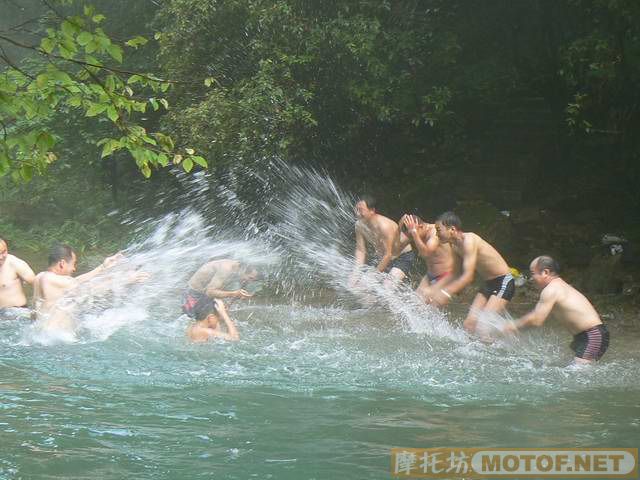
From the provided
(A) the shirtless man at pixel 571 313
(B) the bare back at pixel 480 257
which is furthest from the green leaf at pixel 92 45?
(B) the bare back at pixel 480 257

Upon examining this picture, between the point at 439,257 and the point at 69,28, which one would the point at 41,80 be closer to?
the point at 69,28

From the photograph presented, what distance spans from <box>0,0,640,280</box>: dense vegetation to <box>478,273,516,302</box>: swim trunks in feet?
11.9

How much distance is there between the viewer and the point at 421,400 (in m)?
6.84

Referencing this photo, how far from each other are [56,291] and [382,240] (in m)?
4.11

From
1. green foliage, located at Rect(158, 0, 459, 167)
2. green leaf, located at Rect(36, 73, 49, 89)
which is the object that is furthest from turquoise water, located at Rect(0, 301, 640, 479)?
green foliage, located at Rect(158, 0, 459, 167)

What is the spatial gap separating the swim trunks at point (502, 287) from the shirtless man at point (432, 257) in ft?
1.73

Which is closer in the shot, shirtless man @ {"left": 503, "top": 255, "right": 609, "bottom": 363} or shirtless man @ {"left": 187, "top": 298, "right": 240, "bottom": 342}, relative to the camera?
shirtless man @ {"left": 503, "top": 255, "right": 609, "bottom": 363}

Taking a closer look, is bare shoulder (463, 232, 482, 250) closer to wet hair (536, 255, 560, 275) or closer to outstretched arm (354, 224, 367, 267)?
wet hair (536, 255, 560, 275)

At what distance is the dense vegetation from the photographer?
11.6 metres

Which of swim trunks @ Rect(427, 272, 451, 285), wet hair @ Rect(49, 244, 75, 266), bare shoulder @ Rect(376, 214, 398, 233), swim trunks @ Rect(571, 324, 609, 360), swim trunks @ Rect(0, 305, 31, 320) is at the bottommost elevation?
swim trunks @ Rect(571, 324, 609, 360)

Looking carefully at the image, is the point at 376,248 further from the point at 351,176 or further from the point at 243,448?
the point at 243,448

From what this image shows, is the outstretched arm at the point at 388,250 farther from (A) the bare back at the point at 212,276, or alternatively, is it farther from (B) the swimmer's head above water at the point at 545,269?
(B) the swimmer's head above water at the point at 545,269

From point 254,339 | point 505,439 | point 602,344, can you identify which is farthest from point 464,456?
point 254,339

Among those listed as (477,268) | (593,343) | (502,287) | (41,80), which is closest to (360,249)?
(477,268)
